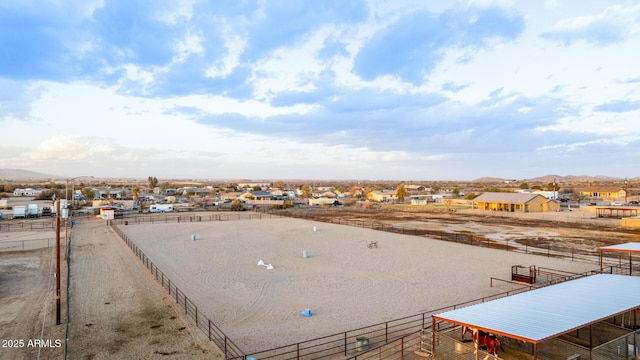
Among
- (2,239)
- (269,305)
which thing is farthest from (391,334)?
(2,239)

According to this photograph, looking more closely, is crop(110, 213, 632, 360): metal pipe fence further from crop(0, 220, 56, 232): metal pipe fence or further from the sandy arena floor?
crop(0, 220, 56, 232): metal pipe fence

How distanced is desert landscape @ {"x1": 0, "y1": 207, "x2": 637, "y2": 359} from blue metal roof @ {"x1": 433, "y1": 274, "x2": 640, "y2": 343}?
4324mm

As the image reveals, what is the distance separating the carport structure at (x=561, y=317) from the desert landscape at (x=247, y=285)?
436 cm

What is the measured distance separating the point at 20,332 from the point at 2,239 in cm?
2709

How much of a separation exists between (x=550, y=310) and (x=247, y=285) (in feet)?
41.4

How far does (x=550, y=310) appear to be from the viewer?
9.66 meters

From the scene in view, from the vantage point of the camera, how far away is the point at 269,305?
15031 millimetres

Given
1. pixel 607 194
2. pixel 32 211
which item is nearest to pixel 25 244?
pixel 32 211

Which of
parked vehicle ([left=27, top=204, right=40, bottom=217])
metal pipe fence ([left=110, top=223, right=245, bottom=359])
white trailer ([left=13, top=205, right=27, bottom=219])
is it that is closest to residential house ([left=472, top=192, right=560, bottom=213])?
metal pipe fence ([left=110, top=223, right=245, bottom=359])

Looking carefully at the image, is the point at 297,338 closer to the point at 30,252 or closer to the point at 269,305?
the point at 269,305

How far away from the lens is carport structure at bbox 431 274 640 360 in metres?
8.37

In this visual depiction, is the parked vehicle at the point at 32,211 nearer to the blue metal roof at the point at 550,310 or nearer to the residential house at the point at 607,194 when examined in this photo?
the blue metal roof at the point at 550,310

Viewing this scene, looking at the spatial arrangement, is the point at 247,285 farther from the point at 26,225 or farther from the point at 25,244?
the point at 26,225

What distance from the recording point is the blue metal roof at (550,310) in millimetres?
8328
